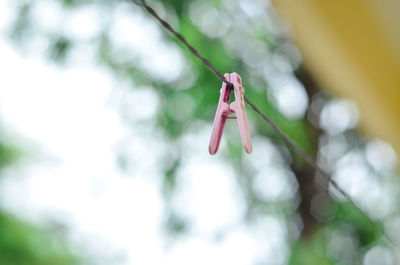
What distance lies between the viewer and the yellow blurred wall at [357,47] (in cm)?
116

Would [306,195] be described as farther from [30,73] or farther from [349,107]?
[30,73]

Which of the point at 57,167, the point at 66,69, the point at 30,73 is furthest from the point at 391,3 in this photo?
the point at 57,167

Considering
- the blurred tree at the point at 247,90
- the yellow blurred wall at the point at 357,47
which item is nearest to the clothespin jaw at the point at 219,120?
the yellow blurred wall at the point at 357,47

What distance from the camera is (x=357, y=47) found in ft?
4.28

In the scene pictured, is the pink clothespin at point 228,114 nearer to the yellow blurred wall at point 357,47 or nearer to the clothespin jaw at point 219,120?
the clothespin jaw at point 219,120

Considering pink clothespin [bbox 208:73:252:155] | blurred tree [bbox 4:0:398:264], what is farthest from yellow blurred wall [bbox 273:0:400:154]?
pink clothespin [bbox 208:73:252:155]

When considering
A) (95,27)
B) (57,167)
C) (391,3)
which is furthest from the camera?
(57,167)

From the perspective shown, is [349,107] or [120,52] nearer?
[120,52]

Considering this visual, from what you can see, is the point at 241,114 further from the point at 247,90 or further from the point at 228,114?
the point at 247,90

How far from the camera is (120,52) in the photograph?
184 centimetres

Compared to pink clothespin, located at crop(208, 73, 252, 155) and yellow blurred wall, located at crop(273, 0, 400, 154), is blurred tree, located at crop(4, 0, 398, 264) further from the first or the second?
pink clothespin, located at crop(208, 73, 252, 155)

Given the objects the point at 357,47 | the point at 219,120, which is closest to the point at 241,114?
the point at 219,120

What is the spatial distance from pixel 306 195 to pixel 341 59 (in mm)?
842

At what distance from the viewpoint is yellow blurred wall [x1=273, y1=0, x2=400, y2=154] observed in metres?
1.16
